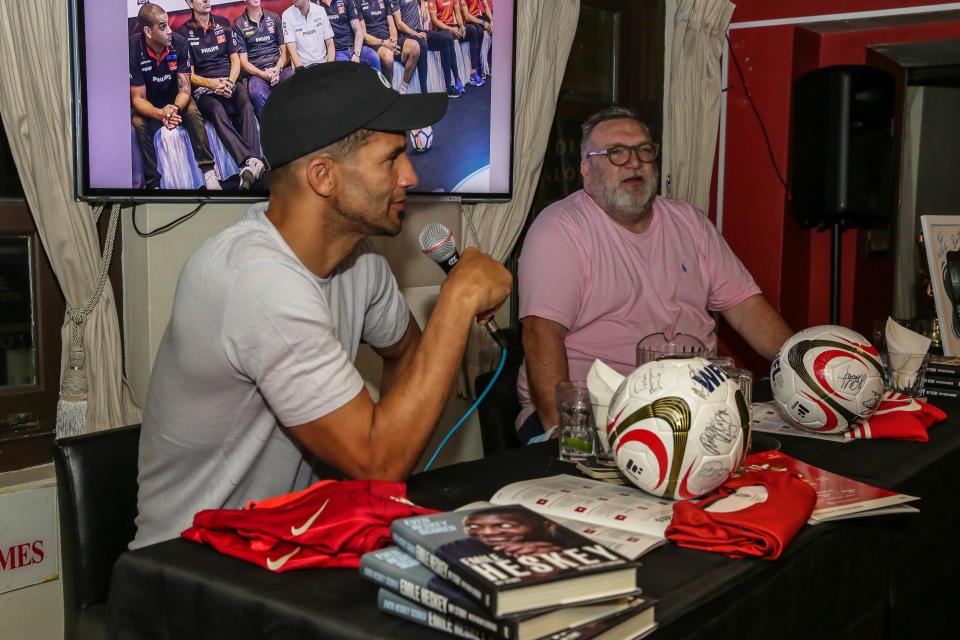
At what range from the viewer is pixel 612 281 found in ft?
9.60

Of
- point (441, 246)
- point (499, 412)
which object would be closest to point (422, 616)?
point (441, 246)

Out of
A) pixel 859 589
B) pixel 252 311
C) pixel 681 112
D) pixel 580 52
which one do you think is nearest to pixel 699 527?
pixel 859 589

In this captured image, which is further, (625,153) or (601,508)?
(625,153)

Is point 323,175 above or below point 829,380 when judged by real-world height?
above

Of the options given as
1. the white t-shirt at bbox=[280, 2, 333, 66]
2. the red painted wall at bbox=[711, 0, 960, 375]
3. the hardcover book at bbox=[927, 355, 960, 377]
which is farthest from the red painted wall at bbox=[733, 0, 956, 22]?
the white t-shirt at bbox=[280, 2, 333, 66]

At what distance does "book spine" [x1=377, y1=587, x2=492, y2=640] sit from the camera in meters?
0.97

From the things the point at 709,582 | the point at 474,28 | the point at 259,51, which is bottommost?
the point at 709,582

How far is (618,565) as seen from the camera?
987 millimetres

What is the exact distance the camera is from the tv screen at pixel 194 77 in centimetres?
228

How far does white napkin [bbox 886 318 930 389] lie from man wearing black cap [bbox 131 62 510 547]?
3.62 feet

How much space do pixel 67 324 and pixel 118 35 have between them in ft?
2.45

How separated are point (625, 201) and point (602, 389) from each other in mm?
1481

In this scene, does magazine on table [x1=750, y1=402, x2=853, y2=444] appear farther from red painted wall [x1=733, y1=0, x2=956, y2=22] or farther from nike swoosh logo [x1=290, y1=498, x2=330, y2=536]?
red painted wall [x1=733, y1=0, x2=956, y2=22]

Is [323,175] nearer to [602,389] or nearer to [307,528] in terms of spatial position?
[602,389]
